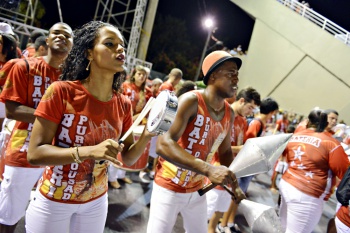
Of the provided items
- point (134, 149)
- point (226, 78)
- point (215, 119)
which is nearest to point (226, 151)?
point (215, 119)

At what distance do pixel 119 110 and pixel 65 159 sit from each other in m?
0.52

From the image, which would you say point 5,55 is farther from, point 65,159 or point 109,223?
point 65,159

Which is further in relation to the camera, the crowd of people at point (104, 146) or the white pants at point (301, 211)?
the white pants at point (301, 211)

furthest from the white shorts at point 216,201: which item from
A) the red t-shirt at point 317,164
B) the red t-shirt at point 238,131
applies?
the red t-shirt at point 317,164

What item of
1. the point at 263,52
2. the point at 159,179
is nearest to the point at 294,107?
the point at 263,52

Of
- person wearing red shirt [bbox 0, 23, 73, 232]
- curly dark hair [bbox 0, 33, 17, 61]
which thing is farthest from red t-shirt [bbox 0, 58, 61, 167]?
curly dark hair [bbox 0, 33, 17, 61]

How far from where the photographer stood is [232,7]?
24.5 m

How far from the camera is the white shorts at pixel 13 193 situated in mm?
2219

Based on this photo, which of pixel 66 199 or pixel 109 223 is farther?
pixel 109 223

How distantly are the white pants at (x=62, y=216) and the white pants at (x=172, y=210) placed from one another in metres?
0.51

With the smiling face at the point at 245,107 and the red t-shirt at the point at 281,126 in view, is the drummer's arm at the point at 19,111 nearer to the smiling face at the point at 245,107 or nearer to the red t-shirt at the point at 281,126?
the smiling face at the point at 245,107

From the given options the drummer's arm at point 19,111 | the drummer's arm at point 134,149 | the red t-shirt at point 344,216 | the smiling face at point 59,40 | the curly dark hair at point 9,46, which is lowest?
the red t-shirt at point 344,216

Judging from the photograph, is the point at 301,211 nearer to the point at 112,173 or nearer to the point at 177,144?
the point at 177,144

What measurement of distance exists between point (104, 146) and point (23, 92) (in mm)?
1363
